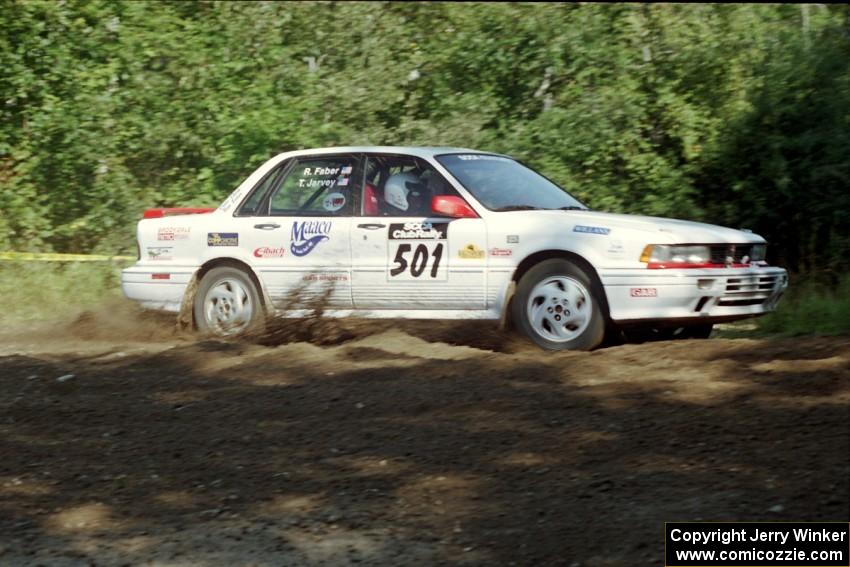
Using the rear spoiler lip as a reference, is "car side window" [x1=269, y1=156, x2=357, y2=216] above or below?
above

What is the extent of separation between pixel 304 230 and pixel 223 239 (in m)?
0.74

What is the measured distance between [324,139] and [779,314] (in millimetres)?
6866

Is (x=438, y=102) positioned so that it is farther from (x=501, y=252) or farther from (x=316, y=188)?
(x=501, y=252)

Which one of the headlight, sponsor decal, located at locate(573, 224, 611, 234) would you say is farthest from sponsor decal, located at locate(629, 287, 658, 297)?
sponsor decal, located at locate(573, 224, 611, 234)

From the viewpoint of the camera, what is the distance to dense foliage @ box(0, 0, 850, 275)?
14.9 metres

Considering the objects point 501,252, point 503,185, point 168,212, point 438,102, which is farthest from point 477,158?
point 438,102

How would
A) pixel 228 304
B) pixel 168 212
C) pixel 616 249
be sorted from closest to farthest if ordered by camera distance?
pixel 616 249 < pixel 228 304 < pixel 168 212

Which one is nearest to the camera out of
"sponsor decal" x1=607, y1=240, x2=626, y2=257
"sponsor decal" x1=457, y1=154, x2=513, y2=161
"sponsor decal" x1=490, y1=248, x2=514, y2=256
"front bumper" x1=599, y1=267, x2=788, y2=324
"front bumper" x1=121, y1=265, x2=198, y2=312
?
"front bumper" x1=599, y1=267, x2=788, y2=324

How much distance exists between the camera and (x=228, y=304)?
33.5ft

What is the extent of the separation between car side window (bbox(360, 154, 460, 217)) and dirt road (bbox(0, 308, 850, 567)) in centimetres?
144

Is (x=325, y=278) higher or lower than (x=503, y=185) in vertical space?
lower

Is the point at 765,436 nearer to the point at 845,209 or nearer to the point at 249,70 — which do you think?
the point at 845,209

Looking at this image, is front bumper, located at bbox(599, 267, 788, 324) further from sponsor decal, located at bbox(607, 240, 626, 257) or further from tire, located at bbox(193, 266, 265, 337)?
tire, located at bbox(193, 266, 265, 337)

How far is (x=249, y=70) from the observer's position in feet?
56.2
